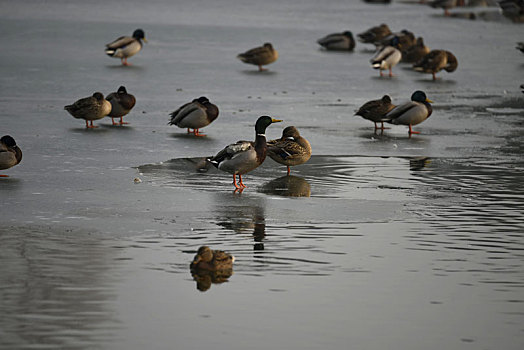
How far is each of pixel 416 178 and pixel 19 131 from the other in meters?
6.29

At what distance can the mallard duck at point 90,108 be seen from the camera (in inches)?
617

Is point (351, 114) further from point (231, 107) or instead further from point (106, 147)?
point (106, 147)

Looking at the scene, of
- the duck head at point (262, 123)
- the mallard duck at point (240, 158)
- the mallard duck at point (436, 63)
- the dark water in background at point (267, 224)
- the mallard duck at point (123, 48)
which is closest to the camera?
the dark water in background at point (267, 224)

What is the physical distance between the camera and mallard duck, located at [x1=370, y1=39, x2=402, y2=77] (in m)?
23.4

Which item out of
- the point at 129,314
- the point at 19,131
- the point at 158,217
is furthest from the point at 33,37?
the point at 129,314

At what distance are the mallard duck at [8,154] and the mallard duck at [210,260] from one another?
14.7 ft

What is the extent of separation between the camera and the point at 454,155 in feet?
45.3

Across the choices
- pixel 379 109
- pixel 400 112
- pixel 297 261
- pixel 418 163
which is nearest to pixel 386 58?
pixel 379 109

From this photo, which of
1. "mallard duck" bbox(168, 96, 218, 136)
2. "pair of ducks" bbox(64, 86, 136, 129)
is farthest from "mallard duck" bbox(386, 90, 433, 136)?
"pair of ducks" bbox(64, 86, 136, 129)

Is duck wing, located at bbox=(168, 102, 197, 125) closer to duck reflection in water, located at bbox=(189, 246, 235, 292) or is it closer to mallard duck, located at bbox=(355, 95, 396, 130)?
mallard duck, located at bbox=(355, 95, 396, 130)

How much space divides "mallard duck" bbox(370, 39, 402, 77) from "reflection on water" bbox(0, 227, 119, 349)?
50.2 feet

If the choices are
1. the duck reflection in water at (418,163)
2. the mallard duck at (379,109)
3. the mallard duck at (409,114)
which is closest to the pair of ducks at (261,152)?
the duck reflection in water at (418,163)

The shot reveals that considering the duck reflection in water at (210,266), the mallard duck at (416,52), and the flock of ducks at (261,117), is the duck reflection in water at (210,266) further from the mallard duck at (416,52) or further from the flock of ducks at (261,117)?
the mallard duck at (416,52)

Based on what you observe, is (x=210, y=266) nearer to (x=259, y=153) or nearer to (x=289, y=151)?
(x=259, y=153)
